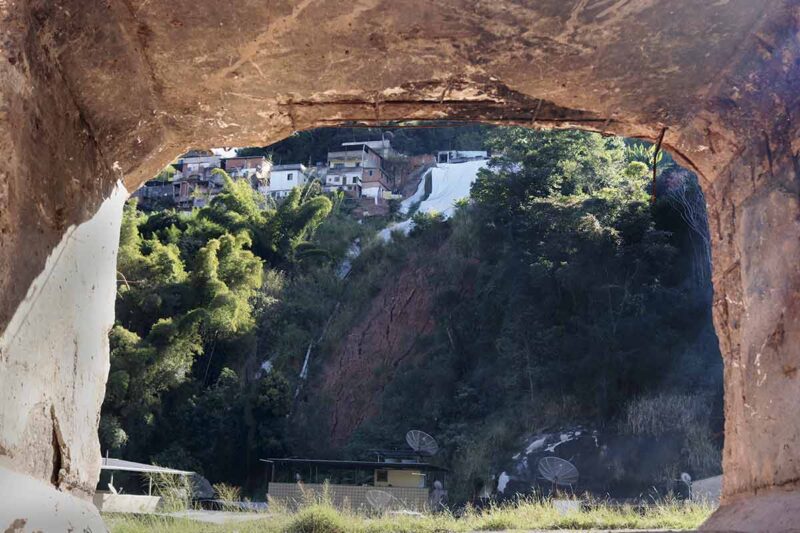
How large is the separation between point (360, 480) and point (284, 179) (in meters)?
22.9

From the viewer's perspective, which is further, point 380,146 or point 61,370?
point 380,146

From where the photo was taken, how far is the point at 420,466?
1805cm

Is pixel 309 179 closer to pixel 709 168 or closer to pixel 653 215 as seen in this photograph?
pixel 653 215

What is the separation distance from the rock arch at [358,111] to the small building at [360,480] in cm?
1367

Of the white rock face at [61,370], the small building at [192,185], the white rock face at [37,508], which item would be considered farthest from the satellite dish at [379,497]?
the small building at [192,185]

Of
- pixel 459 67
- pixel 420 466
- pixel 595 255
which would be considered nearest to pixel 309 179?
pixel 595 255

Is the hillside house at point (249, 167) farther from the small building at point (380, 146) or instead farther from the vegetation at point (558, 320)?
the vegetation at point (558, 320)

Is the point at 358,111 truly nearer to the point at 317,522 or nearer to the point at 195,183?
the point at 317,522

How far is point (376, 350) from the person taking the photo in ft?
86.3

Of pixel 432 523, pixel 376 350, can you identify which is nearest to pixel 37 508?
pixel 432 523

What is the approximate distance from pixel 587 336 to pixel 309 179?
2015 cm

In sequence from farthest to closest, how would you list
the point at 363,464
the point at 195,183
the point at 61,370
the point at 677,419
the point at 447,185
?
1. the point at 195,183
2. the point at 447,185
3. the point at 677,419
4. the point at 363,464
5. the point at 61,370

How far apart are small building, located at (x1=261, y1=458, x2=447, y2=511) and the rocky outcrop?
203 inches

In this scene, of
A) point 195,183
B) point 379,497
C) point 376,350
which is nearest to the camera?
point 379,497
